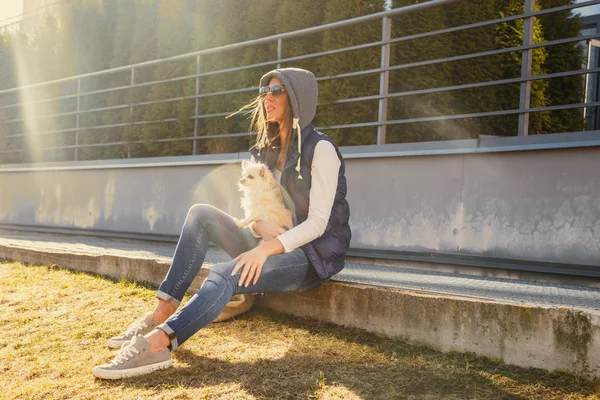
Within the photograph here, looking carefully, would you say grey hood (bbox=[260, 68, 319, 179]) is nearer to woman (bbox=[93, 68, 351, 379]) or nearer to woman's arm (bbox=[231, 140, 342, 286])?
woman (bbox=[93, 68, 351, 379])

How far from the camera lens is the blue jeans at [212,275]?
117 inches

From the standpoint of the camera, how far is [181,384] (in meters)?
2.81

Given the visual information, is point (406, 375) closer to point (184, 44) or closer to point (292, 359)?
point (292, 359)

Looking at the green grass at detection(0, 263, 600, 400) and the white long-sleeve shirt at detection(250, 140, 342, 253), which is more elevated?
the white long-sleeve shirt at detection(250, 140, 342, 253)

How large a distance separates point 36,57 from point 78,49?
5.32 feet

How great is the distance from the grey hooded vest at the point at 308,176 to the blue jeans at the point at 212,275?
3.9 inches

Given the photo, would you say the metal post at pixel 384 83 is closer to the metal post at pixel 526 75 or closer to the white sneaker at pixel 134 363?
the metal post at pixel 526 75

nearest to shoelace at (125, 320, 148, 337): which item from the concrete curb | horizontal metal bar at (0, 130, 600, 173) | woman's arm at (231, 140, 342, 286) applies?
woman's arm at (231, 140, 342, 286)

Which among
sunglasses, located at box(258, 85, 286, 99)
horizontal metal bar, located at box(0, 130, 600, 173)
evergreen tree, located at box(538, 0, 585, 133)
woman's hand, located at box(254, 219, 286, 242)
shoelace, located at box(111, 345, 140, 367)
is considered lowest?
shoelace, located at box(111, 345, 140, 367)

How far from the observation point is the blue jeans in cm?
298

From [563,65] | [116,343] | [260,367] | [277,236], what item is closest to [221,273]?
[277,236]

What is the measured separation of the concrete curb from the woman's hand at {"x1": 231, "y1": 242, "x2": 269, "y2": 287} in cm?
63

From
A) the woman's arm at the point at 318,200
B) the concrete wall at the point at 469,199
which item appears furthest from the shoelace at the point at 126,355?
the concrete wall at the point at 469,199

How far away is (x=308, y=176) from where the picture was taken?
3357 millimetres
